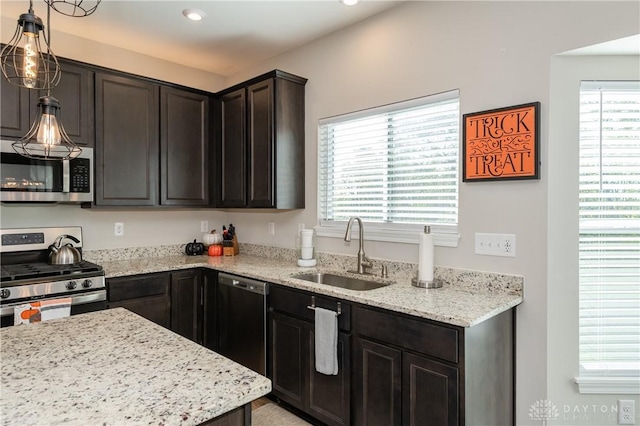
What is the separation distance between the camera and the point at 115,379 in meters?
1.04

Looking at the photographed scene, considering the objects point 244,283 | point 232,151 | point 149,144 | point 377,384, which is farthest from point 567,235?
point 149,144

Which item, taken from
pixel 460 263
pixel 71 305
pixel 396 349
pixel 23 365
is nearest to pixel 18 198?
pixel 71 305

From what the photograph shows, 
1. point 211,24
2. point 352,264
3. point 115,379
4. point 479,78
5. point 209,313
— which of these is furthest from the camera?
point 209,313

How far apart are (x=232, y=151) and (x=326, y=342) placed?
202 cm

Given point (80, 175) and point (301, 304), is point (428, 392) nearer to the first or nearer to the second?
point (301, 304)

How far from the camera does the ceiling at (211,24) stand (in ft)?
8.65

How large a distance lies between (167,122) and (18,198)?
4.18ft

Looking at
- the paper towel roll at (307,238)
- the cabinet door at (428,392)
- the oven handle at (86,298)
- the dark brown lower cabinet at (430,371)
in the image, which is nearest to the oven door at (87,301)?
the oven handle at (86,298)

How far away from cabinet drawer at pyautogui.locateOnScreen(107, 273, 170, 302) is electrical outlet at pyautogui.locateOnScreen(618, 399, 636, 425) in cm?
305

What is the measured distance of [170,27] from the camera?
9.80ft

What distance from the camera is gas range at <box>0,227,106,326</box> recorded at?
2.30 meters

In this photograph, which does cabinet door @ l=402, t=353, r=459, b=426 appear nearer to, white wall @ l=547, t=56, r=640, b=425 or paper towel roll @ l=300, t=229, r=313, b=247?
white wall @ l=547, t=56, r=640, b=425

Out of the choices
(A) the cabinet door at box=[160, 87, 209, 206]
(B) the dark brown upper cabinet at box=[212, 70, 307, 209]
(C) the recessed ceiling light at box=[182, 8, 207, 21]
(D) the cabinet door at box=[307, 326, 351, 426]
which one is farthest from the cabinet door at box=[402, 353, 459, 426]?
(C) the recessed ceiling light at box=[182, 8, 207, 21]

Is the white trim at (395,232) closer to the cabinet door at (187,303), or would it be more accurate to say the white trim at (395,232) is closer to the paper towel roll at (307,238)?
the paper towel roll at (307,238)
